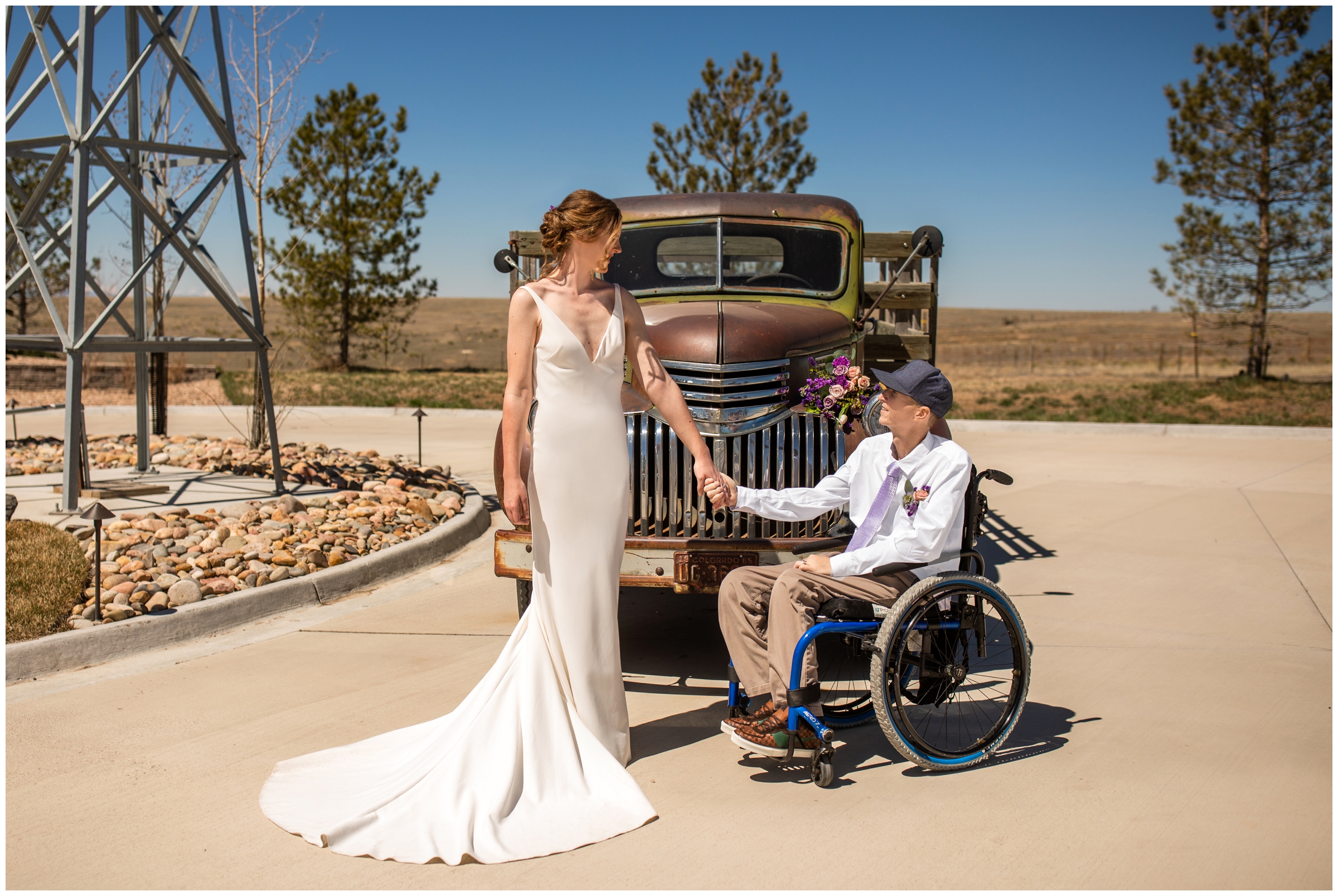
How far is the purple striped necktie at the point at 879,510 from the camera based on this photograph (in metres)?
3.92

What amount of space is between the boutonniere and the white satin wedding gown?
3.50 ft

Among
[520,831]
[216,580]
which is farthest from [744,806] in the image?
[216,580]

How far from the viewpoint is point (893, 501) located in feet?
12.9

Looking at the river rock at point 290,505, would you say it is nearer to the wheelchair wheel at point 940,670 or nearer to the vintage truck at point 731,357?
the vintage truck at point 731,357

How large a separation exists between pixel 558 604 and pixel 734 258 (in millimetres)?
3236

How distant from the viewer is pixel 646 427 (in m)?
4.85

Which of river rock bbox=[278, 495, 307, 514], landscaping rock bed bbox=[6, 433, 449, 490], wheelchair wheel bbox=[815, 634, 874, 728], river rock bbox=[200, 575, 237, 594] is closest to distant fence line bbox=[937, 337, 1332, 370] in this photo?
landscaping rock bed bbox=[6, 433, 449, 490]

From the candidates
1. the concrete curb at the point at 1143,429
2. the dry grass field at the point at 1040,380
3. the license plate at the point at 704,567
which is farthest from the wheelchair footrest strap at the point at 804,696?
the concrete curb at the point at 1143,429

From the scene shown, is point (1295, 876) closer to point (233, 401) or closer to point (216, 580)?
point (216, 580)

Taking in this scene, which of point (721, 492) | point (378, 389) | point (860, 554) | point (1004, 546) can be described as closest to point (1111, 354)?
point (378, 389)

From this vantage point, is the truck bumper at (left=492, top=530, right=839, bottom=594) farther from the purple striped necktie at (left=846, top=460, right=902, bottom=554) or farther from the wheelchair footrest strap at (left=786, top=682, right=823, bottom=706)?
the wheelchair footrest strap at (left=786, top=682, right=823, bottom=706)

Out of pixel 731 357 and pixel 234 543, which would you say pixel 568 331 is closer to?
pixel 731 357

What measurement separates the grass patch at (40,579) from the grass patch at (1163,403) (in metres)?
→ 16.8

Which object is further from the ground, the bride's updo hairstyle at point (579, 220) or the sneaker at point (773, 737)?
the bride's updo hairstyle at point (579, 220)
